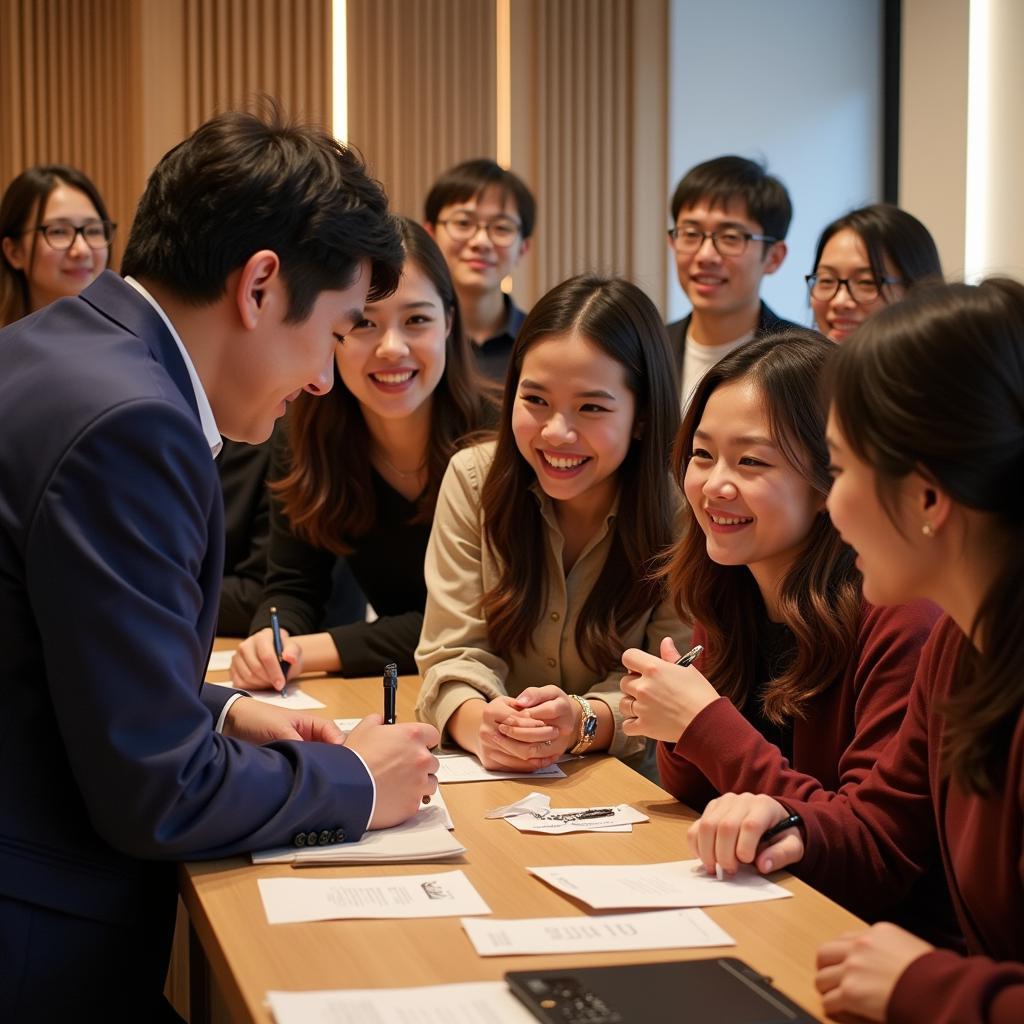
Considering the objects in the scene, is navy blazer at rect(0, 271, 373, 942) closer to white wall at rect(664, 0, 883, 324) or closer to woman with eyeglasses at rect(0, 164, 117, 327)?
woman with eyeglasses at rect(0, 164, 117, 327)

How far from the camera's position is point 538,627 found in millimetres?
2479

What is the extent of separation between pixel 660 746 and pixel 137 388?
39.2 inches

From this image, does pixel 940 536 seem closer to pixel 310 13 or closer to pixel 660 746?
pixel 660 746

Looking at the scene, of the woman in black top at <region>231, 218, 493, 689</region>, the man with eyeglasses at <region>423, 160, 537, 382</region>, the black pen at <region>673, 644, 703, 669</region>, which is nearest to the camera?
the black pen at <region>673, 644, 703, 669</region>

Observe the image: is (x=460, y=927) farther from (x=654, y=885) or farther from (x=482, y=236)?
(x=482, y=236)

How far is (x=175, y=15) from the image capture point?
5.71 m

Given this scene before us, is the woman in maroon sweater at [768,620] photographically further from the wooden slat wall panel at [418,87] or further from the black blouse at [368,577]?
the wooden slat wall panel at [418,87]

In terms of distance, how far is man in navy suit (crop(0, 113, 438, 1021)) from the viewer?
1443mm

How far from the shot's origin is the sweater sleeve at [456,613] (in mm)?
2344

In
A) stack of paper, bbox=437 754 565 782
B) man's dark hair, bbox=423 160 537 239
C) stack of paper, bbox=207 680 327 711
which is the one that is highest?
man's dark hair, bbox=423 160 537 239

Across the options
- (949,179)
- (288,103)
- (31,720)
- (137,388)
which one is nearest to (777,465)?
(137,388)

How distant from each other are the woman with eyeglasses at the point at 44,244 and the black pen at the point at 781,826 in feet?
11.8

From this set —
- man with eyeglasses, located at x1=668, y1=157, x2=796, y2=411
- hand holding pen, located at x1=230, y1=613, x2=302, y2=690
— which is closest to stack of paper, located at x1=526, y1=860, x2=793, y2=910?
hand holding pen, located at x1=230, y1=613, x2=302, y2=690

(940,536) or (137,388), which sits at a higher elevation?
(137,388)
